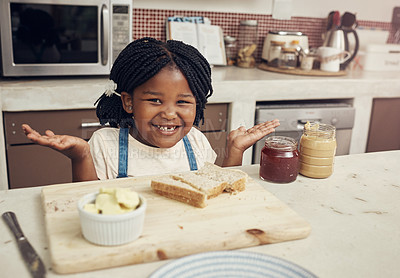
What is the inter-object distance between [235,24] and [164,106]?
1.93 m

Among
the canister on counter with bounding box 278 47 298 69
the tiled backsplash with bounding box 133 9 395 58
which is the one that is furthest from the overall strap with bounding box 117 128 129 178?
the canister on counter with bounding box 278 47 298 69

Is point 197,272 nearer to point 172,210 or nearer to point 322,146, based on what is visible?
point 172,210

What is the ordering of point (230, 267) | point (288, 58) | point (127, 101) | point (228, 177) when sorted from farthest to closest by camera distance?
point (288, 58) < point (127, 101) < point (228, 177) < point (230, 267)

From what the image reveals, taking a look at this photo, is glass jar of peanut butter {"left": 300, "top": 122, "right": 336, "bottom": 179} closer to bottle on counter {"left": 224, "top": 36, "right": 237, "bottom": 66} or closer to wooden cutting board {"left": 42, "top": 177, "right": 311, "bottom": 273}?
wooden cutting board {"left": 42, "top": 177, "right": 311, "bottom": 273}

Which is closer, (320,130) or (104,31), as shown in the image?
(320,130)

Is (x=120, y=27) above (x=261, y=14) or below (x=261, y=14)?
below

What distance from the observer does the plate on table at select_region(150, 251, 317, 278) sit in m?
0.68

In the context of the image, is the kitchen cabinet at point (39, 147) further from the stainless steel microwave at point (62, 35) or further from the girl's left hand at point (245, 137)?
the girl's left hand at point (245, 137)

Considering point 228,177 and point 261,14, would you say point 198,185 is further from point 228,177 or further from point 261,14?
point 261,14

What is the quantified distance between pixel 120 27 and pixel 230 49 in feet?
3.15

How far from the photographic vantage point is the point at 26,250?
2.41 ft

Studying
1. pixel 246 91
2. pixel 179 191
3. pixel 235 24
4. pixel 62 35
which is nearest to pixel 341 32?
pixel 235 24

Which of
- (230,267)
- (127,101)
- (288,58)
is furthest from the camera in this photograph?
(288,58)

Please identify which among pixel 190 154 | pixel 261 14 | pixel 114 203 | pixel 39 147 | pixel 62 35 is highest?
pixel 261 14
